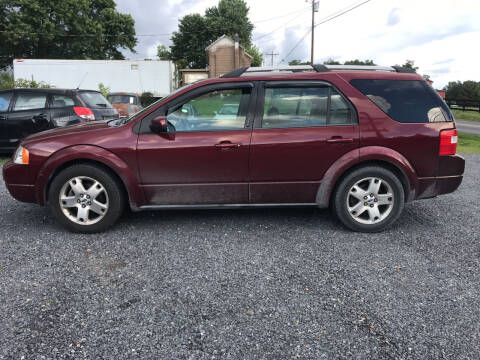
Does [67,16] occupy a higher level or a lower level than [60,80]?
higher

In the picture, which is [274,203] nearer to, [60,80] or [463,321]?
[463,321]

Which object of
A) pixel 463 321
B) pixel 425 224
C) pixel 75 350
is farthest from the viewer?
pixel 425 224

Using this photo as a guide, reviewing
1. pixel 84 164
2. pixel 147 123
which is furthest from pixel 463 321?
pixel 84 164

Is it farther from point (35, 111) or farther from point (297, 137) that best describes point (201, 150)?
point (35, 111)

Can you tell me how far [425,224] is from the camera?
4141 mm

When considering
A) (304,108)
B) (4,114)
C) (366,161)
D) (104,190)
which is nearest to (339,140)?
(366,161)

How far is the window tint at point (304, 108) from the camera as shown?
3.71 meters

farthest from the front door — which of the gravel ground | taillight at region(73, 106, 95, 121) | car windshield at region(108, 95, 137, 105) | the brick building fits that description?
the brick building

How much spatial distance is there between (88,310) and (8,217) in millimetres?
2663

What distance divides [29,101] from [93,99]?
132 centimetres

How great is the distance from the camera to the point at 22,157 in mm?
3734

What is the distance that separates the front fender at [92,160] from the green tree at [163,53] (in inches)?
2760

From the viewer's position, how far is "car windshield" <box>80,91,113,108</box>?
26.5 feet

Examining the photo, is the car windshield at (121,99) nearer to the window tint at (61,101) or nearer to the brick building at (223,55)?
the window tint at (61,101)
